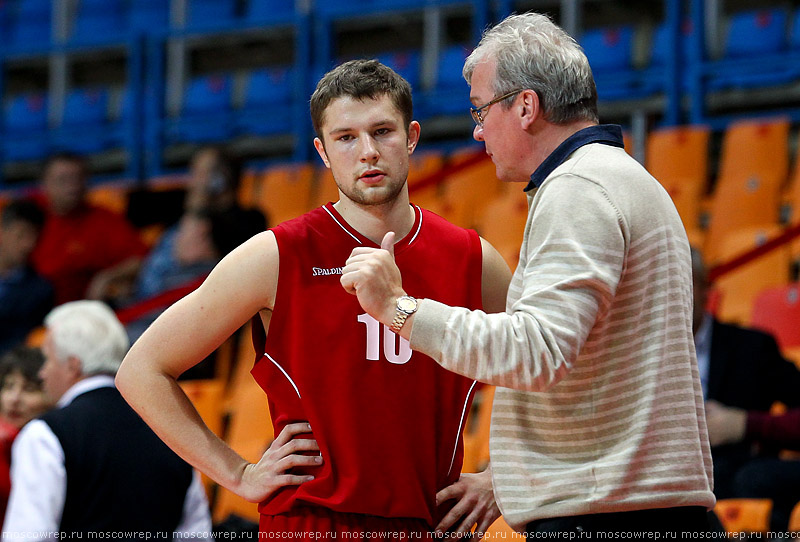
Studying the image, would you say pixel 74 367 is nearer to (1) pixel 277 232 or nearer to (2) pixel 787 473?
(1) pixel 277 232

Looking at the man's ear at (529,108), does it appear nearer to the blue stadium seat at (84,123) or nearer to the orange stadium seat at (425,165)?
the orange stadium seat at (425,165)

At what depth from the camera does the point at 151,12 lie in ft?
32.3

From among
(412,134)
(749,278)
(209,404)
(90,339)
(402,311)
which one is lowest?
(209,404)

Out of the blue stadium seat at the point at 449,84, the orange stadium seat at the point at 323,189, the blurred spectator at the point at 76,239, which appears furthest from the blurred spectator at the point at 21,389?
the blue stadium seat at the point at 449,84

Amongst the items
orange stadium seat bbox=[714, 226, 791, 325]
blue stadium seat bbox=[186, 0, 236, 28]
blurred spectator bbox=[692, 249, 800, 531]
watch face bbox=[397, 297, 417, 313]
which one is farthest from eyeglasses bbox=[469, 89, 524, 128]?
blue stadium seat bbox=[186, 0, 236, 28]

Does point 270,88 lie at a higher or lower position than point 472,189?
higher

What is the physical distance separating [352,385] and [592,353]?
51 centimetres

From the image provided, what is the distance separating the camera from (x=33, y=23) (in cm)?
1028

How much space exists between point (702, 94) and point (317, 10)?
9.86 ft

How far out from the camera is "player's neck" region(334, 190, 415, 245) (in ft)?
7.68

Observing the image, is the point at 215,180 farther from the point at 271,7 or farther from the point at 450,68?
the point at 271,7

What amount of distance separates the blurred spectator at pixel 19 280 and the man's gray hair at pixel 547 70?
513 cm

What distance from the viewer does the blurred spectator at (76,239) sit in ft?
23.7

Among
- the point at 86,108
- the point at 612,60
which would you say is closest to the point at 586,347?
the point at 612,60
